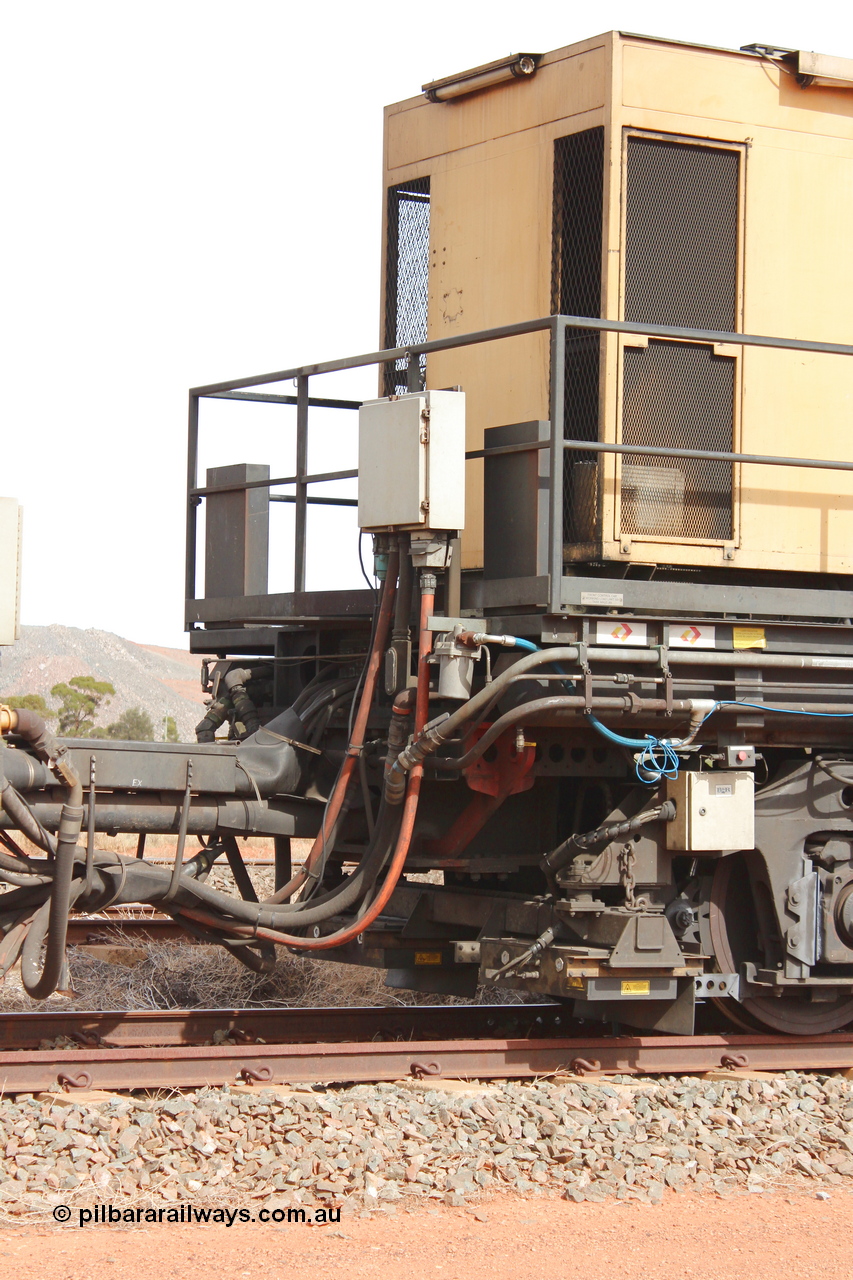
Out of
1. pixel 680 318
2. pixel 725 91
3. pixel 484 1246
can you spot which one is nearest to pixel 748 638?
pixel 680 318

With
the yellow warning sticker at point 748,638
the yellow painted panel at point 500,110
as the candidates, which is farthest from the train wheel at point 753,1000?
the yellow painted panel at point 500,110

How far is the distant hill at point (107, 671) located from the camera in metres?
55.1

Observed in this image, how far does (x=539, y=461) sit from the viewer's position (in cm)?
661

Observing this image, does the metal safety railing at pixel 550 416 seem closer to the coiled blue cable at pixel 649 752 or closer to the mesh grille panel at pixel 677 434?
the mesh grille panel at pixel 677 434

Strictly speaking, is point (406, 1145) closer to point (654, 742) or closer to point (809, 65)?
point (654, 742)

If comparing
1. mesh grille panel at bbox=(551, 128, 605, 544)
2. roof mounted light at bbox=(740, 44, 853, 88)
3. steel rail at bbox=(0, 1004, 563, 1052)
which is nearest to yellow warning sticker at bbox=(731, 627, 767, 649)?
mesh grille panel at bbox=(551, 128, 605, 544)

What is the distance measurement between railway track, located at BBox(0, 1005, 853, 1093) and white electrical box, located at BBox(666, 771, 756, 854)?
104 centimetres

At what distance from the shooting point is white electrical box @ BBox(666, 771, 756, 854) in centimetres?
685

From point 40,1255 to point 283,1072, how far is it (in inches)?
77.1

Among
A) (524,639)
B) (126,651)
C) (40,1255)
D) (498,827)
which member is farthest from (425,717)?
(126,651)

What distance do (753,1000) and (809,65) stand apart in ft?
15.9

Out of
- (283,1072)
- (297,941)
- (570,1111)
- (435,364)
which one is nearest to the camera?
(570,1111)

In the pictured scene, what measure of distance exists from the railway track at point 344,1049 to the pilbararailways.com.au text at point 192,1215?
46.7 inches

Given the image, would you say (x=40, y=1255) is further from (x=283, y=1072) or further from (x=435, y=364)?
(x=435, y=364)
